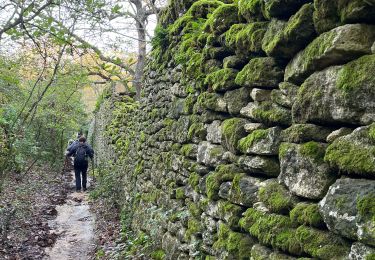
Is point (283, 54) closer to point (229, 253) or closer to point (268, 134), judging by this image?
point (268, 134)

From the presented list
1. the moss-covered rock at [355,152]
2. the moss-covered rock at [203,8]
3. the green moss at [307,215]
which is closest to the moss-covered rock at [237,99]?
the green moss at [307,215]

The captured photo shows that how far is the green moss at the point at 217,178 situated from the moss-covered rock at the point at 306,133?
2.89ft

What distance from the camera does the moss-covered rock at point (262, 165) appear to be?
2.49m

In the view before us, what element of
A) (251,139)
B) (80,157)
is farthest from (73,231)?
(251,139)

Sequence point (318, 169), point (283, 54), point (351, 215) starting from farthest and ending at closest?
A: 1. point (283, 54)
2. point (318, 169)
3. point (351, 215)

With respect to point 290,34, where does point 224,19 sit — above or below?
above

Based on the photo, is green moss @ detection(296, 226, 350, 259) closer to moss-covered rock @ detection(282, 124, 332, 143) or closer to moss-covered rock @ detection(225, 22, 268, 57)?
moss-covered rock @ detection(282, 124, 332, 143)

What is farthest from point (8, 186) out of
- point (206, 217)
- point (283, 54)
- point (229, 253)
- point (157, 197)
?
point (283, 54)

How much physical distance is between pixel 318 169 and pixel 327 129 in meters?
0.21

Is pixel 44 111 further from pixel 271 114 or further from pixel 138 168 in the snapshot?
pixel 271 114

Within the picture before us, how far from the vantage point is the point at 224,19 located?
3.45 meters

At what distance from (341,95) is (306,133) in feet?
1.11

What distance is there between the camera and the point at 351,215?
5.49ft

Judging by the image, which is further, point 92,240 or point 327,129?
point 92,240
